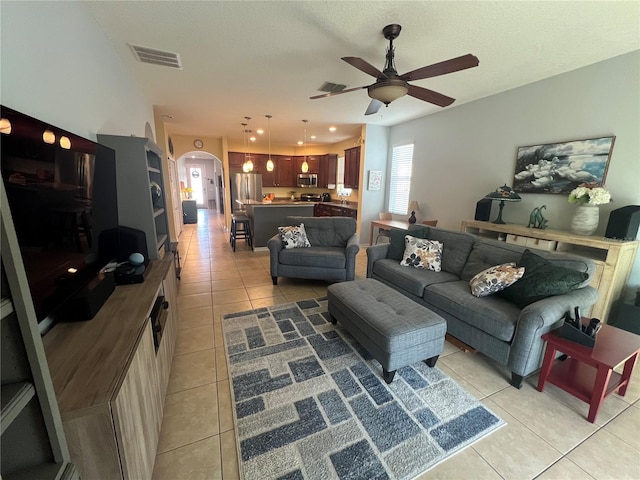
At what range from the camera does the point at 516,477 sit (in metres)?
1.35

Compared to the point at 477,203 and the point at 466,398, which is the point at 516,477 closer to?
the point at 466,398

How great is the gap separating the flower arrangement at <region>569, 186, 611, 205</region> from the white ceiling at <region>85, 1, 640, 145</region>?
130 centimetres

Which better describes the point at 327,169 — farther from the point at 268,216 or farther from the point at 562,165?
the point at 562,165

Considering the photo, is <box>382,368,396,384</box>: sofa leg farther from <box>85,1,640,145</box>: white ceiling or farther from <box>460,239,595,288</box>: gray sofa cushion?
<box>85,1,640,145</box>: white ceiling

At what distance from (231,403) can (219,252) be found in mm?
3975

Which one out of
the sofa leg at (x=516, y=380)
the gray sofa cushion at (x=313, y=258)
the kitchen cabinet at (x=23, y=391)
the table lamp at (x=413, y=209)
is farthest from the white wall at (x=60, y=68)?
the table lamp at (x=413, y=209)

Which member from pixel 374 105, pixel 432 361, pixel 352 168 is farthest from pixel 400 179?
pixel 432 361

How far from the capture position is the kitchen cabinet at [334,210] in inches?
251

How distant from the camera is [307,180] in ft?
28.1

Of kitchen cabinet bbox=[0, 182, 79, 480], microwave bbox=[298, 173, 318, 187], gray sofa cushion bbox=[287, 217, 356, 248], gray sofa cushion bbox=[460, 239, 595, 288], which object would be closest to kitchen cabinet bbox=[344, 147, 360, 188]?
microwave bbox=[298, 173, 318, 187]

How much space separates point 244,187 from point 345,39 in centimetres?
580

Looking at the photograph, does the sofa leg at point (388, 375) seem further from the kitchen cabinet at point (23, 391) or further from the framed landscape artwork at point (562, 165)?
the framed landscape artwork at point (562, 165)

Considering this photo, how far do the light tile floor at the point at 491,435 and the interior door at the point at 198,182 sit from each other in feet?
38.5

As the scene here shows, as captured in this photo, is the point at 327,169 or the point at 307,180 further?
the point at 307,180
